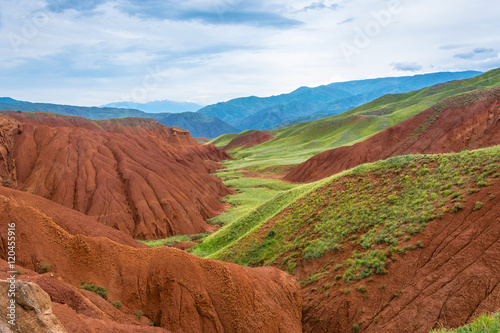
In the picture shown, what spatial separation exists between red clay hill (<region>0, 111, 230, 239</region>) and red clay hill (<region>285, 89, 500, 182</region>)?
3073 cm

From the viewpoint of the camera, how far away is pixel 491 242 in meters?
12.6

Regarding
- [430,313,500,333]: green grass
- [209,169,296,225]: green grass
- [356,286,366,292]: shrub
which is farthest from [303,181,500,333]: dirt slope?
[209,169,296,225]: green grass

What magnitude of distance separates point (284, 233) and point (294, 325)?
8.92 meters

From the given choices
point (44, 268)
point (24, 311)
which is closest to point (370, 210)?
point (24, 311)

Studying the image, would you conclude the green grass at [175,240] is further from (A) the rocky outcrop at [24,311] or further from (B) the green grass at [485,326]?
(B) the green grass at [485,326]

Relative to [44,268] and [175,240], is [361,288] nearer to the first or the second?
[44,268]

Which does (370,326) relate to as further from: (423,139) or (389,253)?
(423,139)

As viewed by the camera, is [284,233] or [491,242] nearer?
[491,242]

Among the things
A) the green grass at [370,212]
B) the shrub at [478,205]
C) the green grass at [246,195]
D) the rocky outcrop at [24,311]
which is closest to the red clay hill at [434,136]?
the green grass at [246,195]

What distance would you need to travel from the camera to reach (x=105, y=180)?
136 ft

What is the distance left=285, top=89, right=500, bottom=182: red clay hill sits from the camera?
1746 inches

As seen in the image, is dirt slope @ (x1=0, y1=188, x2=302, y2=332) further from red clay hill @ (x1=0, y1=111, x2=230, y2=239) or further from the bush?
red clay hill @ (x1=0, y1=111, x2=230, y2=239)

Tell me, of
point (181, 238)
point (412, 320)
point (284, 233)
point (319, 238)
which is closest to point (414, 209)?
point (319, 238)

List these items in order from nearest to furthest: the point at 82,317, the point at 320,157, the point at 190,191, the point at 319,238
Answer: the point at 82,317
the point at 319,238
the point at 190,191
the point at 320,157
